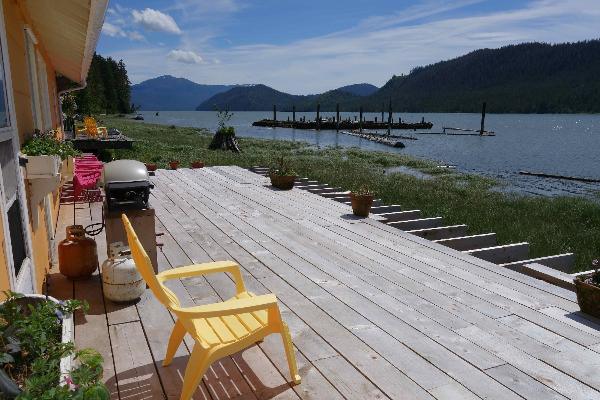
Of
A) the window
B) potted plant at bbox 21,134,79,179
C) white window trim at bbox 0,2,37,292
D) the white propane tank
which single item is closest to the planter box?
potted plant at bbox 21,134,79,179

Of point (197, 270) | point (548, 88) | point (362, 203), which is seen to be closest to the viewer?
point (197, 270)

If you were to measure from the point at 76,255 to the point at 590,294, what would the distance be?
5063 mm

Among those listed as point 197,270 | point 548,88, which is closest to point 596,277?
point 197,270

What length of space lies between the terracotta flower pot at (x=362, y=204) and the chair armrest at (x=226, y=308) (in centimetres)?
533

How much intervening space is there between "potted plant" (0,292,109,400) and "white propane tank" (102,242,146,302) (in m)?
1.60

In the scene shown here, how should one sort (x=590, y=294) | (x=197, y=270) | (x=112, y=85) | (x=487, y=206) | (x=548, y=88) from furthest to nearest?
1. (x=548, y=88)
2. (x=112, y=85)
3. (x=487, y=206)
4. (x=590, y=294)
5. (x=197, y=270)

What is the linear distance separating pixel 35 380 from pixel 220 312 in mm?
1218

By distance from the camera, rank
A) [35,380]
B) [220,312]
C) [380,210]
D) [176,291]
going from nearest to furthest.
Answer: [35,380]
[220,312]
[176,291]
[380,210]

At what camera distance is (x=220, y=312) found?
2857 millimetres

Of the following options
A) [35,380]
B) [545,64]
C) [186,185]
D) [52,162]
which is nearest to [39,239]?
[52,162]

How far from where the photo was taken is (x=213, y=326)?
3.15 m

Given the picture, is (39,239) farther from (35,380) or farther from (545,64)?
(545,64)

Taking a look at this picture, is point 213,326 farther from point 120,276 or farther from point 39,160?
point 39,160

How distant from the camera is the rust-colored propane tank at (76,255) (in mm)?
4859
